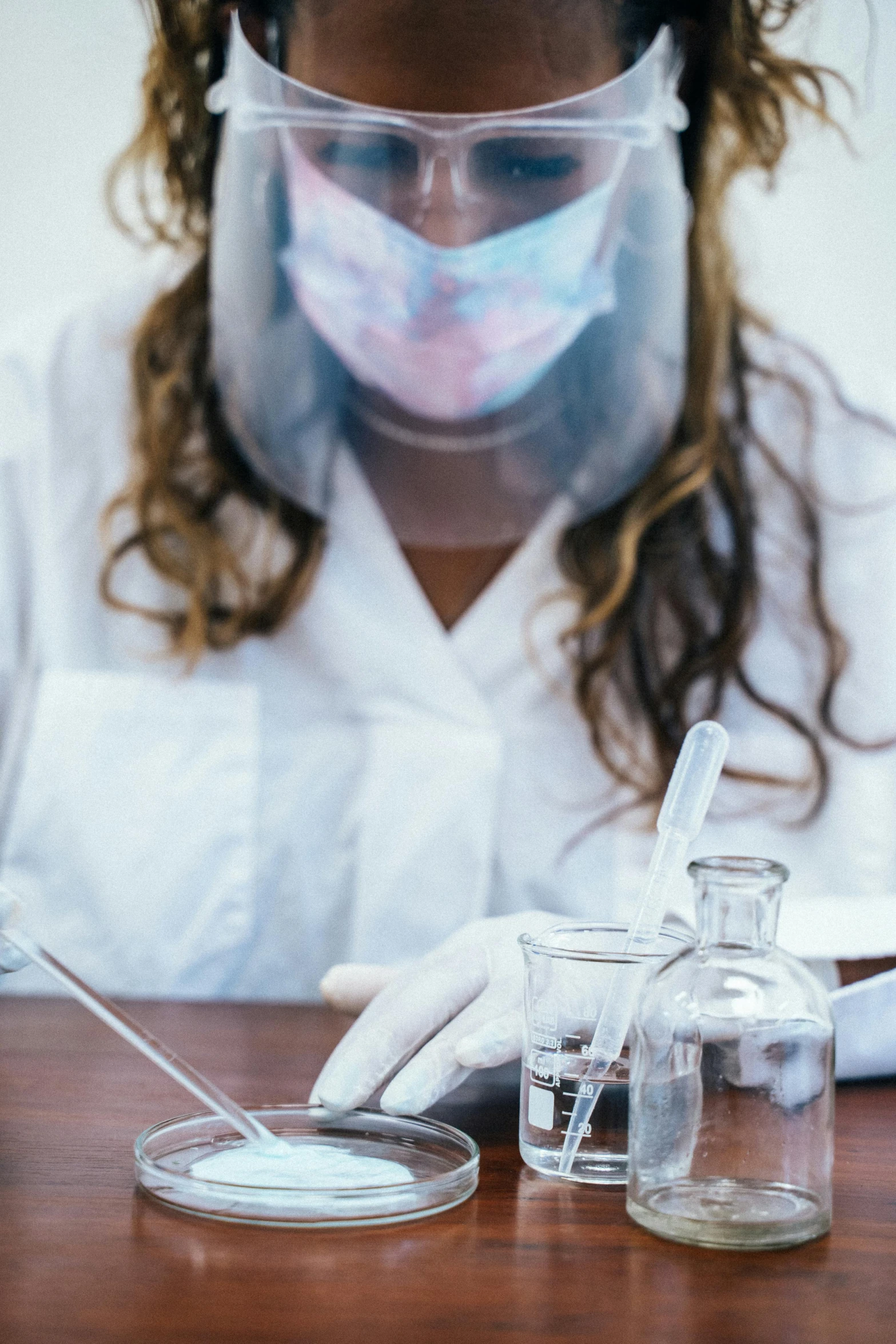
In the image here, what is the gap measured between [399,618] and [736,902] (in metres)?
0.89

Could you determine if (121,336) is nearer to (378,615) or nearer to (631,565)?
(378,615)

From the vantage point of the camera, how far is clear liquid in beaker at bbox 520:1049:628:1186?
0.69m

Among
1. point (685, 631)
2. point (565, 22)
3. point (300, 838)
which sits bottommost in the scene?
point (300, 838)

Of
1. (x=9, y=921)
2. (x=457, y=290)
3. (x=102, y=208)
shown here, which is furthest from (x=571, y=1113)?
(x=102, y=208)

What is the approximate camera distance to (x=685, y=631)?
1.49m

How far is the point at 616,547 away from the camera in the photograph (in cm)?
145

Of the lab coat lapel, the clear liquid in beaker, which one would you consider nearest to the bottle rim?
the clear liquid in beaker

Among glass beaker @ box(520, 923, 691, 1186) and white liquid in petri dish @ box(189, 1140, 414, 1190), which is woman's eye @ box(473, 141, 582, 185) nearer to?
glass beaker @ box(520, 923, 691, 1186)

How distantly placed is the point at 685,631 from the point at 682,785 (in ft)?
2.65

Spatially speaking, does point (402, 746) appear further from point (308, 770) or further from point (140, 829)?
point (140, 829)

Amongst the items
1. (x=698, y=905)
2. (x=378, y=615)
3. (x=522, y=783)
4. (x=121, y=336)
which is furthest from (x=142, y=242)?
(x=698, y=905)

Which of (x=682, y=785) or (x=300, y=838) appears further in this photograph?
(x=300, y=838)

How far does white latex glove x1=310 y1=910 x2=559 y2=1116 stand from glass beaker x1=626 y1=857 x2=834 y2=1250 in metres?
0.16

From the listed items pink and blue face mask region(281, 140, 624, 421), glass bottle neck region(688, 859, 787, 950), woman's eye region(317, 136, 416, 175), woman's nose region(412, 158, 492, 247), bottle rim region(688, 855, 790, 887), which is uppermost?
woman's eye region(317, 136, 416, 175)
